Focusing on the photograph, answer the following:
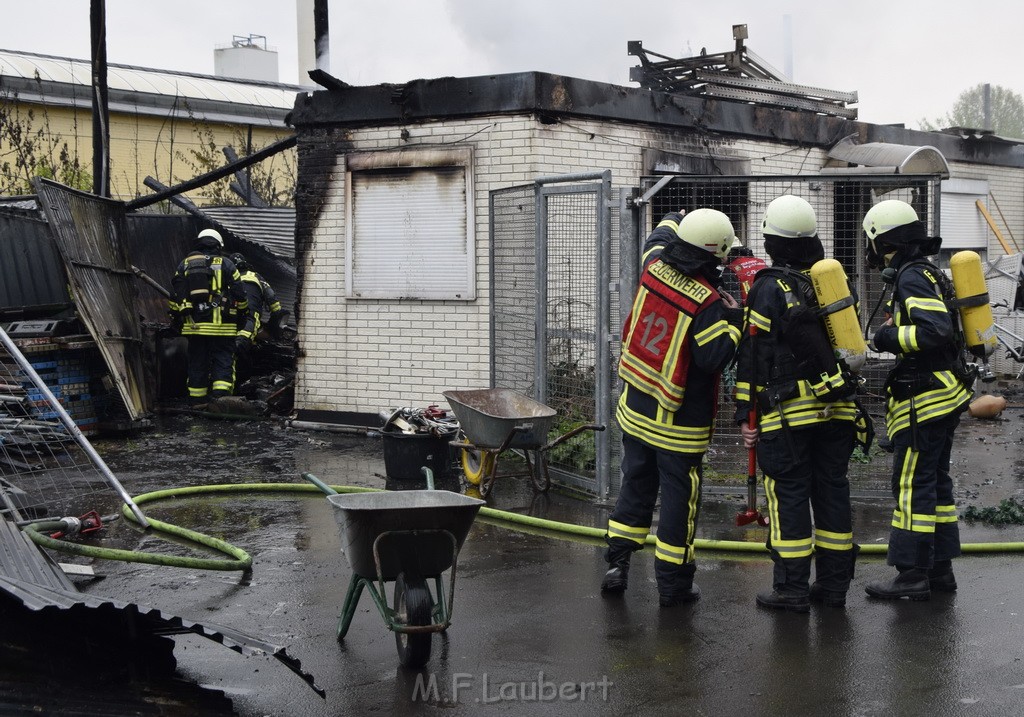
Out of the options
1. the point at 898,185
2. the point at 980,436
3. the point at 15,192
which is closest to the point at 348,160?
the point at 898,185

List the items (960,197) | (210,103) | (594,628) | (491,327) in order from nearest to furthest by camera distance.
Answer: (594,628), (491,327), (960,197), (210,103)

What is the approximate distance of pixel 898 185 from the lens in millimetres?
8266

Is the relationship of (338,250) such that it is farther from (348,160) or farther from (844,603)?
(844,603)

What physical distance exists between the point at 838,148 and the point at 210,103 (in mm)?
12019

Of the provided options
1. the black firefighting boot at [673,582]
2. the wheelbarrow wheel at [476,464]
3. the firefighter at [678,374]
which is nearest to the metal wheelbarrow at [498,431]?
the wheelbarrow wheel at [476,464]

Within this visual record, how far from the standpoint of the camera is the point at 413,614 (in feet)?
15.7

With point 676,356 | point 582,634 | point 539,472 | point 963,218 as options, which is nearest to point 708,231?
point 676,356

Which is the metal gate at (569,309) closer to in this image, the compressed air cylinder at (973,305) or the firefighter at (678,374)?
the firefighter at (678,374)

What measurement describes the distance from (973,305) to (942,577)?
1.48 meters

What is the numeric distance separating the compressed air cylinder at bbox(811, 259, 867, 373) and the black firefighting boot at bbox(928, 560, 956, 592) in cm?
126

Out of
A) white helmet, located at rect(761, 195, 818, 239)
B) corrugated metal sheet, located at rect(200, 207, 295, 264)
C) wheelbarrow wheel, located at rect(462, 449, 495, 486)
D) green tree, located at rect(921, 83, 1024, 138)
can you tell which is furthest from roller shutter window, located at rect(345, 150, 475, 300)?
green tree, located at rect(921, 83, 1024, 138)

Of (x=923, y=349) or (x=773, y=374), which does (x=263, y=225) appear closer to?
(x=773, y=374)

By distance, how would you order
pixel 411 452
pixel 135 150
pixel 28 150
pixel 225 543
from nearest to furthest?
pixel 225 543
pixel 411 452
pixel 28 150
pixel 135 150

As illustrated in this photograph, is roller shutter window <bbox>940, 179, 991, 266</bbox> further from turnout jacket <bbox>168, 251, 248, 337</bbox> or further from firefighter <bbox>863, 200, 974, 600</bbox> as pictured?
firefighter <bbox>863, 200, 974, 600</bbox>
